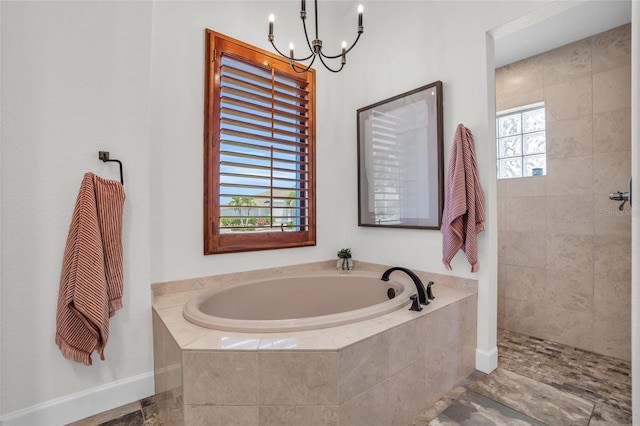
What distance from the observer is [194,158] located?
2.02 meters

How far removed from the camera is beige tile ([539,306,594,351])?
2.27 metres

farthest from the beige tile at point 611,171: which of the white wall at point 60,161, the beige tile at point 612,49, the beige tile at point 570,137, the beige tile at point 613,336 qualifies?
the white wall at point 60,161

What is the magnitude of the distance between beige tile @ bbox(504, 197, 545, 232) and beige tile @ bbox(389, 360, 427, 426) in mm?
1766

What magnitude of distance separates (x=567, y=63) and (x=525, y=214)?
48.3 inches

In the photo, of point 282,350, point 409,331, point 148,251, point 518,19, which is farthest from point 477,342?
point 148,251

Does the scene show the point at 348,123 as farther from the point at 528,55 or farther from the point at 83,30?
the point at 83,30

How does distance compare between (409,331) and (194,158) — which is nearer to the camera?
(409,331)

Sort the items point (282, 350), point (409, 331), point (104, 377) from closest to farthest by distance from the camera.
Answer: point (282, 350)
point (409, 331)
point (104, 377)

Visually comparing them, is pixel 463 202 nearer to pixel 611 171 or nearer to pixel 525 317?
pixel 611 171

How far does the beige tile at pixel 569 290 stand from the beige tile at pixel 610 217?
33 cm

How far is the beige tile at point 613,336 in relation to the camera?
2.10 meters

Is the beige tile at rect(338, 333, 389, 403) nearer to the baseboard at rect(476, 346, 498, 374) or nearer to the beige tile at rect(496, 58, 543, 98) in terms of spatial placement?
the baseboard at rect(476, 346, 498, 374)

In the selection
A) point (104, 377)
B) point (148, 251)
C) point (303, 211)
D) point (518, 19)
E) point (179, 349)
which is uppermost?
point (518, 19)

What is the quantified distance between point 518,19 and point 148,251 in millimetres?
2567
